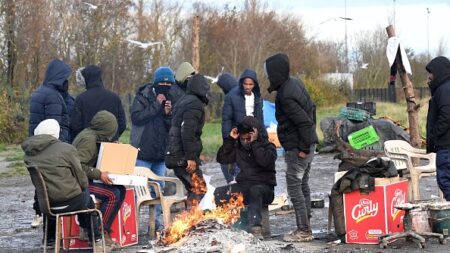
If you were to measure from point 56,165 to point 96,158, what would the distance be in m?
0.86

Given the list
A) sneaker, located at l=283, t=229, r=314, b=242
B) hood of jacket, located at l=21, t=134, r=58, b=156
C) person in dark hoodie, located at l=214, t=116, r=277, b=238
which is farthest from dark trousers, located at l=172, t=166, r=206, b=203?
hood of jacket, located at l=21, t=134, r=58, b=156

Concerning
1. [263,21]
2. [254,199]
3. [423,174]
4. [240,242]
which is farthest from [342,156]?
[263,21]

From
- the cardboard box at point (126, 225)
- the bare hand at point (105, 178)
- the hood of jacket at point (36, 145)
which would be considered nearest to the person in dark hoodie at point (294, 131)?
the cardboard box at point (126, 225)

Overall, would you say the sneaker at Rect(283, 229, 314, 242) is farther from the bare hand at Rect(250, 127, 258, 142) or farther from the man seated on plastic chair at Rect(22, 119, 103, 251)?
the man seated on plastic chair at Rect(22, 119, 103, 251)

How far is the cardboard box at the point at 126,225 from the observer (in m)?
9.40

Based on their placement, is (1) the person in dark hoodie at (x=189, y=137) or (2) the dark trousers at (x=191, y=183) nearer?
(1) the person in dark hoodie at (x=189, y=137)

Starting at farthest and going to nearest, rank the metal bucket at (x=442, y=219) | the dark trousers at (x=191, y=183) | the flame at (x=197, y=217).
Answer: the dark trousers at (x=191, y=183), the metal bucket at (x=442, y=219), the flame at (x=197, y=217)

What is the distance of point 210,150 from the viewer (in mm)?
23688

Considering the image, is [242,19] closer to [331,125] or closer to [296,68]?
[296,68]

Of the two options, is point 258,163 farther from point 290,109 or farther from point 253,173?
point 290,109

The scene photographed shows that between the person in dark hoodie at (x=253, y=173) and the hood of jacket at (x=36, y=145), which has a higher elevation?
the hood of jacket at (x=36, y=145)

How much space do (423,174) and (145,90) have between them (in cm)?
410

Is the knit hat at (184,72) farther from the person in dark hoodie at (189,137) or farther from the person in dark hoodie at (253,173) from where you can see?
the person in dark hoodie at (253,173)

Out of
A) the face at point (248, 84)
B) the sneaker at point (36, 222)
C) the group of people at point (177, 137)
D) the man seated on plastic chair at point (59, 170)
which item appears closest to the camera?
the man seated on plastic chair at point (59, 170)
